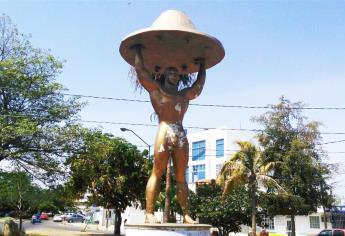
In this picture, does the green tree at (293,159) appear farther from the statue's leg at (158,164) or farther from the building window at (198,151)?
the building window at (198,151)

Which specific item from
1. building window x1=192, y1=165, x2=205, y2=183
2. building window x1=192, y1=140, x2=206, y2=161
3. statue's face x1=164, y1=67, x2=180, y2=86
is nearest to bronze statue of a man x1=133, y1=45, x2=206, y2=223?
statue's face x1=164, y1=67, x2=180, y2=86

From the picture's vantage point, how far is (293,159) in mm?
26797

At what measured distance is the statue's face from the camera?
8.62m

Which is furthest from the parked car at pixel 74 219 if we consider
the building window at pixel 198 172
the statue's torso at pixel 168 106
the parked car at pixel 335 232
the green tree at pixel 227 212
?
the statue's torso at pixel 168 106

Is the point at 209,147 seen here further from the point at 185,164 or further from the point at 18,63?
the point at 185,164

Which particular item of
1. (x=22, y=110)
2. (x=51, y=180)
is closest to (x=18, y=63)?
(x=22, y=110)

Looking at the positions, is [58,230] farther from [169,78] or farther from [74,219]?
[169,78]

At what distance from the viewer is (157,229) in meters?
7.31

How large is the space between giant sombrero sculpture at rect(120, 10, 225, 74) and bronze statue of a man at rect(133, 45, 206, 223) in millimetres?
280

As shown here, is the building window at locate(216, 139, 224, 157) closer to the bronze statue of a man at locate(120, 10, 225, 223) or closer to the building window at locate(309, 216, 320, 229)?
the building window at locate(309, 216, 320, 229)

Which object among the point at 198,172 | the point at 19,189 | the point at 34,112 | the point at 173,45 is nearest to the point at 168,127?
the point at 173,45

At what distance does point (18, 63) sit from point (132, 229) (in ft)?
47.4

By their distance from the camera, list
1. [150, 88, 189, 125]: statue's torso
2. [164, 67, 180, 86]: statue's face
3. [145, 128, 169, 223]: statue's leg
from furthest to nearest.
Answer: [164, 67, 180, 86]: statue's face
[150, 88, 189, 125]: statue's torso
[145, 128, 169, 223]: statue's leg

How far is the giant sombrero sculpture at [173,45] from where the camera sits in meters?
8.27
